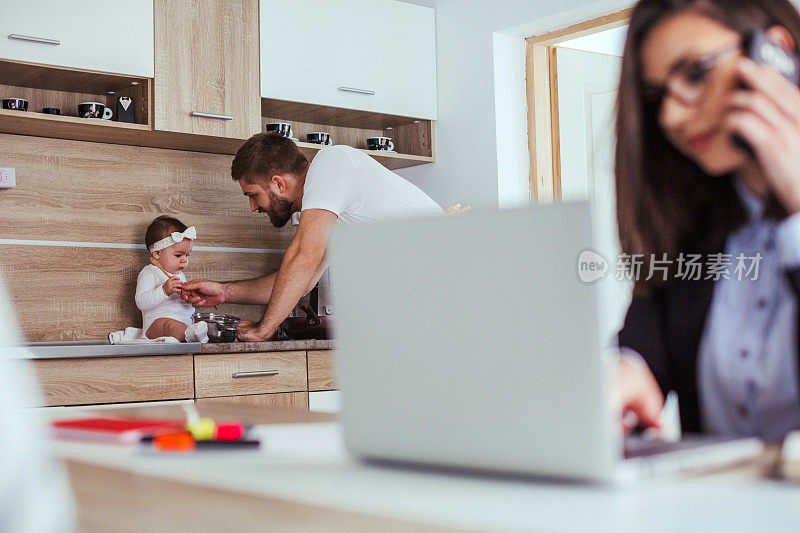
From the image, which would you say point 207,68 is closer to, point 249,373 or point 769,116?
point 249,373

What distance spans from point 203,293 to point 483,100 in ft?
4.62

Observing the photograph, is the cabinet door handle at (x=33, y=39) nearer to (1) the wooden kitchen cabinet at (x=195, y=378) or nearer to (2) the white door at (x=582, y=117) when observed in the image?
(1) the wooden kitchen cabinet at (x=195, y=378)

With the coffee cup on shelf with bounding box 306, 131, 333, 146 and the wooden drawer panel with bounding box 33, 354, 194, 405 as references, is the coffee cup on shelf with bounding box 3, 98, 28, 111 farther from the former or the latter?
the coffee cup on shelf with bounding box 306, 131, 333, 146

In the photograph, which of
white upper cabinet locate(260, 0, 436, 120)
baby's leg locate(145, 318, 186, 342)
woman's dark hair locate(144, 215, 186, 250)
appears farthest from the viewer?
white upper cabinet locate(260, 0, 436, 120)

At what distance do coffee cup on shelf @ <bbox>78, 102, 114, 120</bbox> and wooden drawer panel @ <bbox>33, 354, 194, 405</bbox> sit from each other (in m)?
0.89

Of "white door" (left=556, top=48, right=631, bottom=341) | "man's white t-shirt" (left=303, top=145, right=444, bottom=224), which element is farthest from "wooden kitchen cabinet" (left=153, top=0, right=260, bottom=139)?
"white door" (left=556, top=48, right=631, bottom=341)

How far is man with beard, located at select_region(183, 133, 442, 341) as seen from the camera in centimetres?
285

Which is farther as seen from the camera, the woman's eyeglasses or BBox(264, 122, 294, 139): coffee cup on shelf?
BBox(264, 122, 294, 139): coffee cup on shelf

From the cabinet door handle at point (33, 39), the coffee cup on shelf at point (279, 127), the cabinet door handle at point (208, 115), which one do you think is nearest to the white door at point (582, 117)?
the coffee cup on shelf at point (279, 127)

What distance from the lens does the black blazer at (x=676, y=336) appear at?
104 cm

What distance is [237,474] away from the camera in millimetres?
677

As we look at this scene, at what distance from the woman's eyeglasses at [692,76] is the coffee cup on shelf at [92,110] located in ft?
7.70

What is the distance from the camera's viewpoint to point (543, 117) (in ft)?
12.1

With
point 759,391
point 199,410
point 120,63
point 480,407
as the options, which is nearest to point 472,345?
point 480,407
